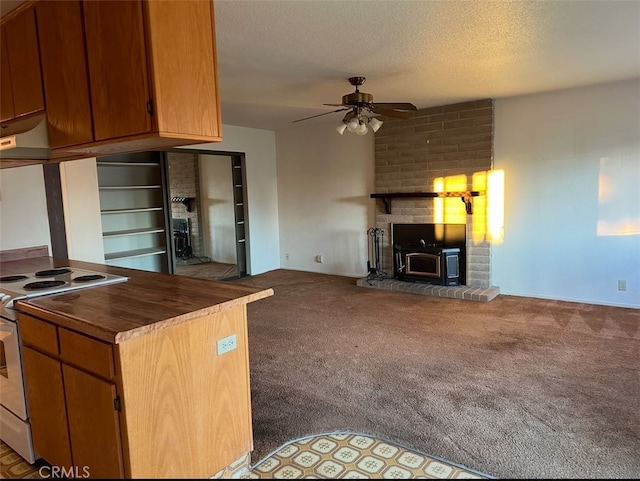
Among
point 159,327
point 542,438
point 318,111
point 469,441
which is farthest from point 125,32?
point 318,111

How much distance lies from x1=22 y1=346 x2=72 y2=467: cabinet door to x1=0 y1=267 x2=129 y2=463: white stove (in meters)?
0.06

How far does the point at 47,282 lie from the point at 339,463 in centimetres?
186

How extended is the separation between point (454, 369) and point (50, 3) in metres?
3.46

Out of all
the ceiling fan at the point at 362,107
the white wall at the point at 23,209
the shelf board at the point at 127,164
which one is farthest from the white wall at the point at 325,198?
the white wall at the point at 23,209

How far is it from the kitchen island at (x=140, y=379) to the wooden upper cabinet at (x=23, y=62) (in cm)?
119

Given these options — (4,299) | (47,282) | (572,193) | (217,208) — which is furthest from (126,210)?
(572,193)

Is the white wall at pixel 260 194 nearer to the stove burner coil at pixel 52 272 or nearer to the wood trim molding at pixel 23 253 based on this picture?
the wood trim molding at pixel 23 253

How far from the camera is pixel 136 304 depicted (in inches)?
74.6

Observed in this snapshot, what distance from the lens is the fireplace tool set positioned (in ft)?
20.4

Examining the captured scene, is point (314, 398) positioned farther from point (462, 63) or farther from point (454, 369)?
point (462, 63)

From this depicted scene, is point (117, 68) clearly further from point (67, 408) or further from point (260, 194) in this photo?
point (260, 194)

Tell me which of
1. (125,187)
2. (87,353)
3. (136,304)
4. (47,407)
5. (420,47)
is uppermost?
(420,47)

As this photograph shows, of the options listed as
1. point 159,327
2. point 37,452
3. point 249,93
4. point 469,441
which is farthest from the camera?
point 249,93

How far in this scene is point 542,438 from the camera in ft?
7.63
